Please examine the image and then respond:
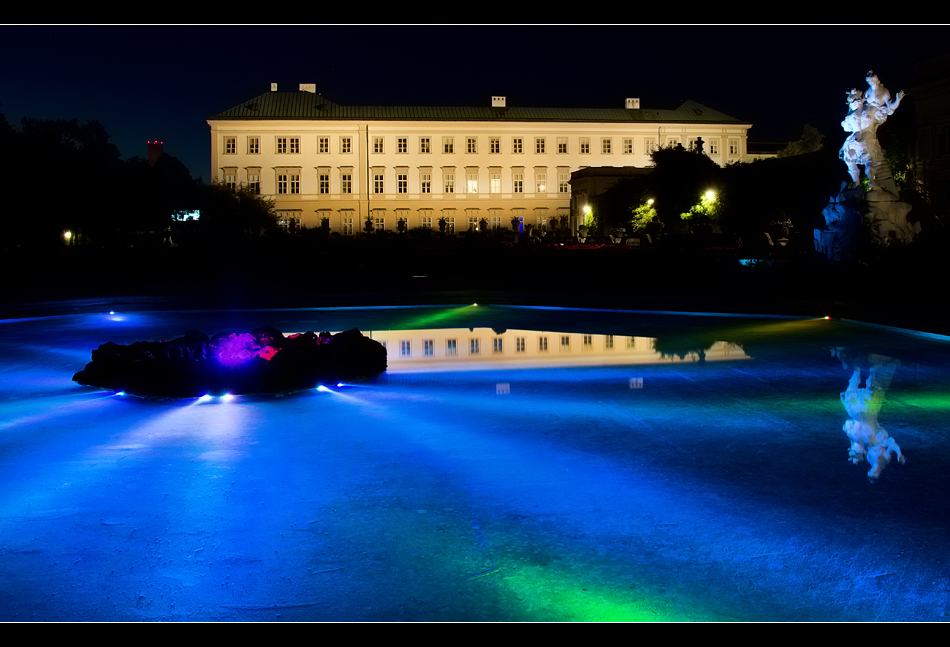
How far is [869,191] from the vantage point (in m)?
20.4

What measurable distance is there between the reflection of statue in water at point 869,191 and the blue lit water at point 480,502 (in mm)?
12601

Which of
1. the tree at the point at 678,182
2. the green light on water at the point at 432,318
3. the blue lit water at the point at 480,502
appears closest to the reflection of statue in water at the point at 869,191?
the green light on water at the point at 432,318

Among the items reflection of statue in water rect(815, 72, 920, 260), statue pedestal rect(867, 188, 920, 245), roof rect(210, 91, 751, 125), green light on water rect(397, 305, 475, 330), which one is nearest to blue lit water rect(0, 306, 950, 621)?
green light on water rect(397, 305, 475, 330)

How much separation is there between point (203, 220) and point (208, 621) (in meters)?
54.3

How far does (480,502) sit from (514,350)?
578 centimetres

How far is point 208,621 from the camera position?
2852 mm

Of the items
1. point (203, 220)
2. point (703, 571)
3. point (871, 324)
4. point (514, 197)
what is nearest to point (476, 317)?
point (871, 324)

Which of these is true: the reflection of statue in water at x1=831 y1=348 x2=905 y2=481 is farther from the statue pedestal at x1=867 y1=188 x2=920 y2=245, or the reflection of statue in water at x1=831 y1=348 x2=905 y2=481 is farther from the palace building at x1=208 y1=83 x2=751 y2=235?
the palace building at x1=208 y1=83 x2=751 y2=235

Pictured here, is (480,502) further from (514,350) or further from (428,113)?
(428,113)

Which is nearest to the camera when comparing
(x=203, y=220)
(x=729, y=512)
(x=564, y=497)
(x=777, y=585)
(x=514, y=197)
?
(x=777, y=585)

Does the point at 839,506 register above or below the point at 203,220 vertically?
below

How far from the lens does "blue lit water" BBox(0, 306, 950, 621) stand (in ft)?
10.0

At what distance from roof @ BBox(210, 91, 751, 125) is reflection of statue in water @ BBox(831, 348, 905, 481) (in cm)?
6949

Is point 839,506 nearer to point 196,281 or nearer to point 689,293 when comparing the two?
→ point 689,293
